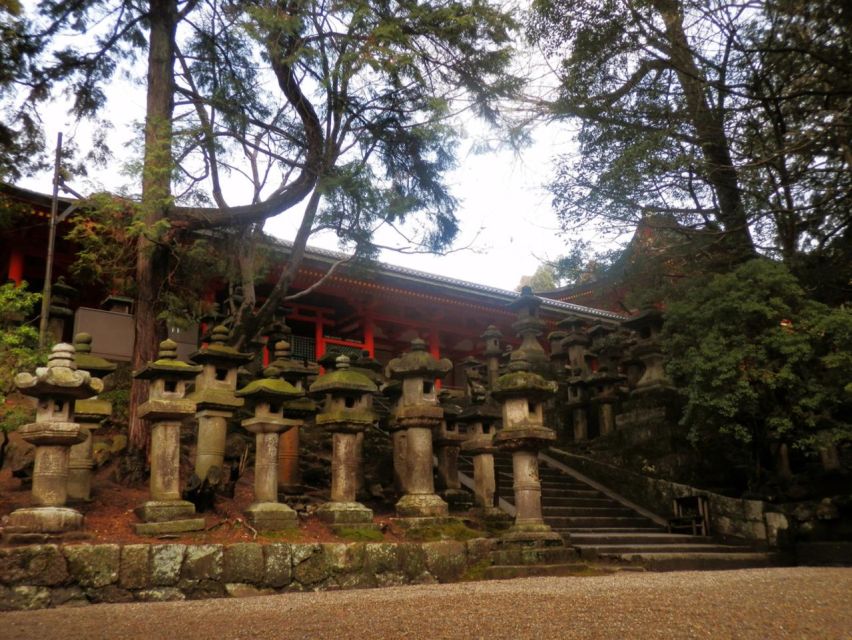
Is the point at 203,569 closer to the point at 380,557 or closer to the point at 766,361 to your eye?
the point at 380,557

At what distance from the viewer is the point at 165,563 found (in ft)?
22.3

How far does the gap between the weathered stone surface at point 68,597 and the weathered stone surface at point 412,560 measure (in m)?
3.30

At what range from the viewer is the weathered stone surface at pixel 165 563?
22.0 feet

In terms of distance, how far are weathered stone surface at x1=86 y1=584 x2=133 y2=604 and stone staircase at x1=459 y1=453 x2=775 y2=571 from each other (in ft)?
18.2

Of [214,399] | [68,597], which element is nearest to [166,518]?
[68,597]

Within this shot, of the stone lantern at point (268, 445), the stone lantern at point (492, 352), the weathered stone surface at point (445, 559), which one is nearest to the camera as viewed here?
the stone lantern at point (268, 445)

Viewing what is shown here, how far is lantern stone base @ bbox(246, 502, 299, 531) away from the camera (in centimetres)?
794

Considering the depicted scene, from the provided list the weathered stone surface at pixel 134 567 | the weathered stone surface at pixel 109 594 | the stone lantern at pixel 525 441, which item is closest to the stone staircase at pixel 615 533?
the stone lantern at pixel 525 441

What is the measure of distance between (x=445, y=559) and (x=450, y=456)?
8.57 ft

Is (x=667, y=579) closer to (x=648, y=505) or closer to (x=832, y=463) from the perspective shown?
(x=648, y=505)

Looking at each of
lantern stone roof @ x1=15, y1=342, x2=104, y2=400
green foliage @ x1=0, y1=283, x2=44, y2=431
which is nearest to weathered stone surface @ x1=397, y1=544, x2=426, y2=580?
lantern stone roof @ x1=15, y1=342, x2=104, y2=400

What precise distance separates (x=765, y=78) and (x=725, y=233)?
2609mm

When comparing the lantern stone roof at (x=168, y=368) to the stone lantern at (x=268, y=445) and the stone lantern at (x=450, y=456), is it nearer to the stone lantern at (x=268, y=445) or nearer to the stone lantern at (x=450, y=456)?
the stone lantern at (x=268, y=445)

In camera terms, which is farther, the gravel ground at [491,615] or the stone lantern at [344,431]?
the stone lantern at [344,431]
